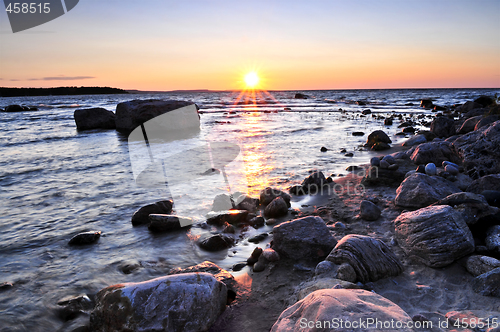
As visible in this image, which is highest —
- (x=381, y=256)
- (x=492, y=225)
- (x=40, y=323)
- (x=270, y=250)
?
(x=492, y=225)

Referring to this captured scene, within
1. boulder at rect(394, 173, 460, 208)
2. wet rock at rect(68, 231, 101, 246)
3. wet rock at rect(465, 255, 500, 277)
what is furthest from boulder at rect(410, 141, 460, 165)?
wet rock at rect(68, 231, 101, 246)

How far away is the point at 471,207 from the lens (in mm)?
3307

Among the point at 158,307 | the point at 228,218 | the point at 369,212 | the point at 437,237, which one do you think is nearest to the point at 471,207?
the point at 437,237

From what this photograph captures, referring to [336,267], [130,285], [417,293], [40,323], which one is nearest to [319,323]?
[336,267]

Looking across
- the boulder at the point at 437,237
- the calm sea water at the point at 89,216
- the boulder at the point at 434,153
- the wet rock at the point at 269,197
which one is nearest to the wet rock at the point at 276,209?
the wet rock at the point at 269,197

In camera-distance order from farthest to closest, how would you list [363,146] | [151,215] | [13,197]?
[363,146]
[13,197]
[151,215]

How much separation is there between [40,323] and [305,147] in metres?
9.42

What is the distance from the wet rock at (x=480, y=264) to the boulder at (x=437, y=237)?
12 centimetres

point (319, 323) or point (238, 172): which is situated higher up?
point (319, 323)

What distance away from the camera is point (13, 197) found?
5.89 meters

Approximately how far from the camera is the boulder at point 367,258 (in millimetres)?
2826

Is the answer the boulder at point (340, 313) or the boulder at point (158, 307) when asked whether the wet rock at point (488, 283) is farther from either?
the boulder at point (158, 307)

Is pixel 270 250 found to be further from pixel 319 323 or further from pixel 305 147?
pixel 305 147

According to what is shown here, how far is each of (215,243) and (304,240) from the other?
50.6 inches
